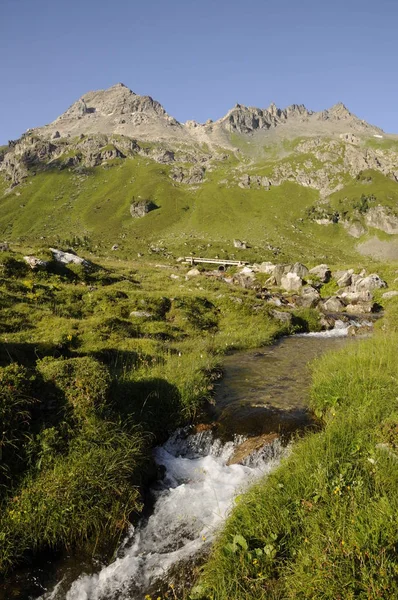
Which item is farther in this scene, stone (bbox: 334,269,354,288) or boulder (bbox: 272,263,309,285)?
boulder (bbox: 272,263,309,285)

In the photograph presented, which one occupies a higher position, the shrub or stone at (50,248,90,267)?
stone at (50,248,90,267)

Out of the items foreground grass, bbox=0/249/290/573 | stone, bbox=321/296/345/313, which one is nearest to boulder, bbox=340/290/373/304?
stone, bbox=321/296/345/313

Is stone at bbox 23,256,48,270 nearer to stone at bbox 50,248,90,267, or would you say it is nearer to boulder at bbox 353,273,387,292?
stone at bbox 50,248,90,267

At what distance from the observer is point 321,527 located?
6.04 m

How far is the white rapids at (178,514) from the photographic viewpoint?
662cm

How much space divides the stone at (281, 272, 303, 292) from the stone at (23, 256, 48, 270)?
94.4 ft

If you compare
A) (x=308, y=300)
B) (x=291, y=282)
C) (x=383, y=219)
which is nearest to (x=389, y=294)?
(x=308, y=300)

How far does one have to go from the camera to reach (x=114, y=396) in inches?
438

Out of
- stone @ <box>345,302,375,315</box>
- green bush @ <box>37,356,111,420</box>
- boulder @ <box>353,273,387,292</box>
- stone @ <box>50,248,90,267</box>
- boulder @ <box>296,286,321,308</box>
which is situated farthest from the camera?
boulder @ <box>353,273,387,292</box>

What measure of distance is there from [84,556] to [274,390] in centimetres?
980

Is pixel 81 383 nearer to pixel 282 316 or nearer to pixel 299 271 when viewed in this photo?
pixel 282 316

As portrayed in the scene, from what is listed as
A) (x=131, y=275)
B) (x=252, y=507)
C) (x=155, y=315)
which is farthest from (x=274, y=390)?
(x=131, y=275)

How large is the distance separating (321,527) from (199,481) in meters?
4.08

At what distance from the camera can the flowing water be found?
671 centimetres
